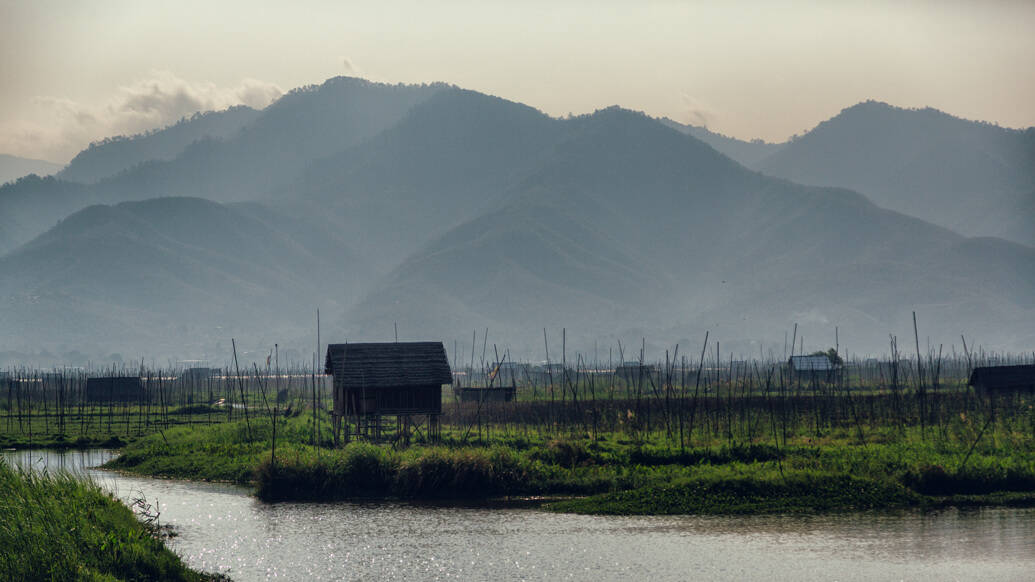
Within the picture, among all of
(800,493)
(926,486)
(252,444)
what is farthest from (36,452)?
(926,486)

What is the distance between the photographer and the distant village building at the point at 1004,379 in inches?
2295

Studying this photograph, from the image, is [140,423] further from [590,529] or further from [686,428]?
[590,529]

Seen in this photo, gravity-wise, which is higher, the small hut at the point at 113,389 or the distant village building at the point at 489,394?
the small hut at the point at 113,389

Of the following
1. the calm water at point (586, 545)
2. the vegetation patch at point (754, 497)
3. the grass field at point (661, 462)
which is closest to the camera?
the calm water at point (586, 545)

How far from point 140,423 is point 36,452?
15.6 metres

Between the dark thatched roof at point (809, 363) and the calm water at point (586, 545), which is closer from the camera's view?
the calm water at point (586, 545)

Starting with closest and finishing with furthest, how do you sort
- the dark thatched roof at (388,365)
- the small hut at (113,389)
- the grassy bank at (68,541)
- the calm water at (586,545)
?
the grassy bank at (68,541) < the calm water at (586,545) < the dark thatched roof at (388,365) < the small hut at (113,389)

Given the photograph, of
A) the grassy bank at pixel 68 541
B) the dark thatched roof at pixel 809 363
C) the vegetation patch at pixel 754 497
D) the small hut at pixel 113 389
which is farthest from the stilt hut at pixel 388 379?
the dark thatched roof at pixel 809 363

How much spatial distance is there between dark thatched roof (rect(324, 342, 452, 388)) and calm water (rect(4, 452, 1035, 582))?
13517 millimetres

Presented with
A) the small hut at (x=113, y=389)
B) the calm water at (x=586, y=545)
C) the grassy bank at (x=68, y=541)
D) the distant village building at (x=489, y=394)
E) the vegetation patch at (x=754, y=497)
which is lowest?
the calm water at (x=586, y=545)

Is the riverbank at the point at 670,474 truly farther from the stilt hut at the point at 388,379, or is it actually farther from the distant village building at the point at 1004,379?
the distant village building at the point at 1004,379

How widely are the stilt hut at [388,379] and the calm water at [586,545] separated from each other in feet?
44.5

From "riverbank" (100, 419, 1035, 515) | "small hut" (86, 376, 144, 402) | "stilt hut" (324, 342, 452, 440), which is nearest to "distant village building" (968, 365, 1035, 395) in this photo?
"riverbank" (100, 419, 1035, 515)

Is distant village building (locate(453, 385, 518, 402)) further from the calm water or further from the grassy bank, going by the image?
the grassy bank
